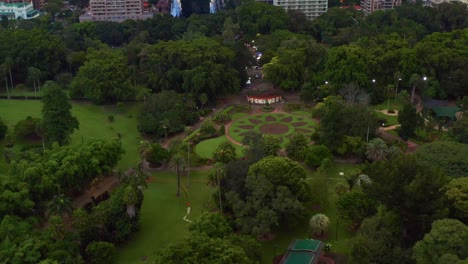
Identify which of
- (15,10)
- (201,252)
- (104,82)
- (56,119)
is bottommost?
(201,252)

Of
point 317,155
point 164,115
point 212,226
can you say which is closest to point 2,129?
point 164,115

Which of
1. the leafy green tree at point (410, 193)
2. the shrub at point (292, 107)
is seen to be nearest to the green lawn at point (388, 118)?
the shrub at point (292, 107)

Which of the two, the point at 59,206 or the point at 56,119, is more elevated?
the point at 56,119

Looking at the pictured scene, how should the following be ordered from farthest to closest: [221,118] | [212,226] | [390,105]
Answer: [390,105] → [221,118] → [212,226]

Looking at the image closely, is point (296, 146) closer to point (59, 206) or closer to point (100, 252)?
point (100, 252)

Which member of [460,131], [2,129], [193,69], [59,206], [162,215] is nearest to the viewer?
[59,206]

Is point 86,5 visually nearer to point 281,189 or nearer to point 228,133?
point 228,133

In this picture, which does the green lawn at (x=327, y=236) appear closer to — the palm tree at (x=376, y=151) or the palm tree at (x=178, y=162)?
the palm tree at (x=376, y=151)
